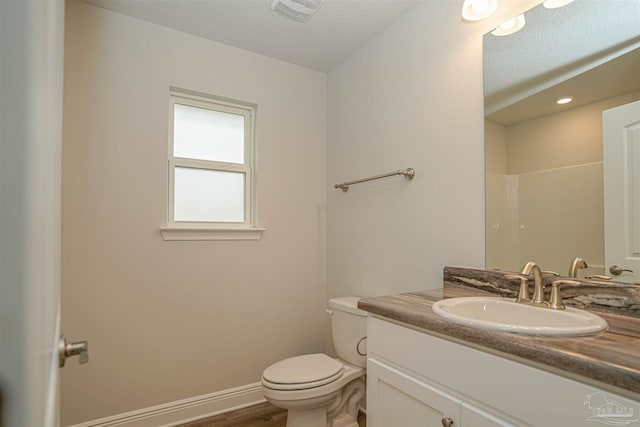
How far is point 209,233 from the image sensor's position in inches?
83.5

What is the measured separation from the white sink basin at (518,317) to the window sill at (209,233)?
55.0 inches

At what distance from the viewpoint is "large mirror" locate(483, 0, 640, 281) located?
1149 millimetres

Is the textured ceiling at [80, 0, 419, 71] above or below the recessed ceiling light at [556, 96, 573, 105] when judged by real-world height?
above

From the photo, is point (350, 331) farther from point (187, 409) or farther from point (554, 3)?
point (554, 3)

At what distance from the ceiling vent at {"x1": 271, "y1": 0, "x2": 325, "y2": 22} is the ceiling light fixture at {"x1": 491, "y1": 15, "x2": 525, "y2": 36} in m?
0.89

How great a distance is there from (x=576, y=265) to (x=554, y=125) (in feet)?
1.73

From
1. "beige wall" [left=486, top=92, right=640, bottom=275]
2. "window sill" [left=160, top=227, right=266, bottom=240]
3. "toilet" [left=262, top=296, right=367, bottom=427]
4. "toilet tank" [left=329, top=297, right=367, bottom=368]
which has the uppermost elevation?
"beige wall" [left=486, top=92, right=640, bottom=275]

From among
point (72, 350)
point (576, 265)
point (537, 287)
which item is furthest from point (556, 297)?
point (72, 350)

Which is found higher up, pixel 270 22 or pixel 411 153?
pixel 270 22

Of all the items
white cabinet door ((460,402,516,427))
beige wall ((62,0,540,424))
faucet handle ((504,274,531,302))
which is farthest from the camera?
beige wall ((62,0,540,424))

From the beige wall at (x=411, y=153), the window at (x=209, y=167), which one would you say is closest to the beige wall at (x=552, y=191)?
the beige wall at (x=411, y=153)

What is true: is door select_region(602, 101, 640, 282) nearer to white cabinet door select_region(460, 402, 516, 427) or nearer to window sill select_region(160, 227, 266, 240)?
white cabinet door select_region(460, 402, 516, 427)

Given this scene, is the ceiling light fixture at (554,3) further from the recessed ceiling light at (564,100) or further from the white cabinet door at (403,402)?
the white cabinet door at (403,402)

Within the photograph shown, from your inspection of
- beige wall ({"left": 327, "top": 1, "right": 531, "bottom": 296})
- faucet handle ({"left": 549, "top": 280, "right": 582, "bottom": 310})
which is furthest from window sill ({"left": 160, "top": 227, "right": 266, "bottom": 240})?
faucet handle ({"left": 549, "top": 280, "right": 582, "bottom": 310})
